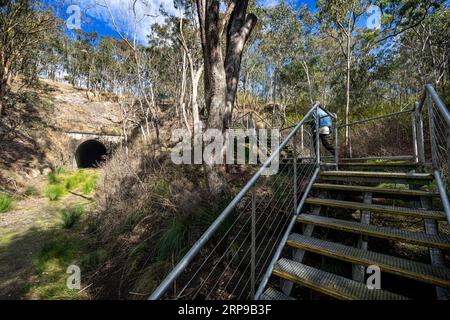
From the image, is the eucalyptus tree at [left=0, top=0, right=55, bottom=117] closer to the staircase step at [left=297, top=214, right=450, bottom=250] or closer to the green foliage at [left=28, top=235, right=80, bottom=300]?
the green foliage at [left=28, top=235, right=80, bottom=300]

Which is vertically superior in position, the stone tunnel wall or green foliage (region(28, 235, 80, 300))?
the stone tunnel wall

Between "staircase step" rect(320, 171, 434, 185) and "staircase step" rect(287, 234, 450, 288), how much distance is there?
1.14m

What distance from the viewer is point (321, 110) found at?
457 centimetres

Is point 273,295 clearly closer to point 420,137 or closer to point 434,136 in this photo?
point 434,136

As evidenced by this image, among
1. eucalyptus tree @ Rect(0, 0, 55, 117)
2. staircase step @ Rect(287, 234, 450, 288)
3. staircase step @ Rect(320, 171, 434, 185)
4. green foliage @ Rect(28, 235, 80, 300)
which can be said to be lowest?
green foliage @ Rect(28, 235, 80, 300)

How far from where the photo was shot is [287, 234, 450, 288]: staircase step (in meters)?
1.50

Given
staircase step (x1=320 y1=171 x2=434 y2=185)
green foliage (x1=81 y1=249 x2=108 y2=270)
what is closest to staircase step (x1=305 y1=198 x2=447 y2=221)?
staircase step (x1=320 y1=171 x2=434 y2=185)

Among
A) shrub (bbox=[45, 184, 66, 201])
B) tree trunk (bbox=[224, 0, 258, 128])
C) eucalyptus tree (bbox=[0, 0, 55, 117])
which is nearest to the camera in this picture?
tree trunk (bbox=[224, 0, 258, 128])

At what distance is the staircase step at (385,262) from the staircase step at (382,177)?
45.0 inches

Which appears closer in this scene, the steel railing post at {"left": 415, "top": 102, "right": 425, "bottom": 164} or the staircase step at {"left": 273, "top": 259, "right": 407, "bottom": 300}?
the staircase step at {"left": 273, "top": 259, "right": 407, "bottom": 300}

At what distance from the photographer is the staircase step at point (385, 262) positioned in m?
1.50

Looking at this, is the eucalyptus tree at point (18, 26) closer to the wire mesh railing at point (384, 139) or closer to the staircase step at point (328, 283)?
the staircase step at point (328, 283)

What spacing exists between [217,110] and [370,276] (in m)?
3.14

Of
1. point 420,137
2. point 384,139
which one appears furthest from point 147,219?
point 384,139
